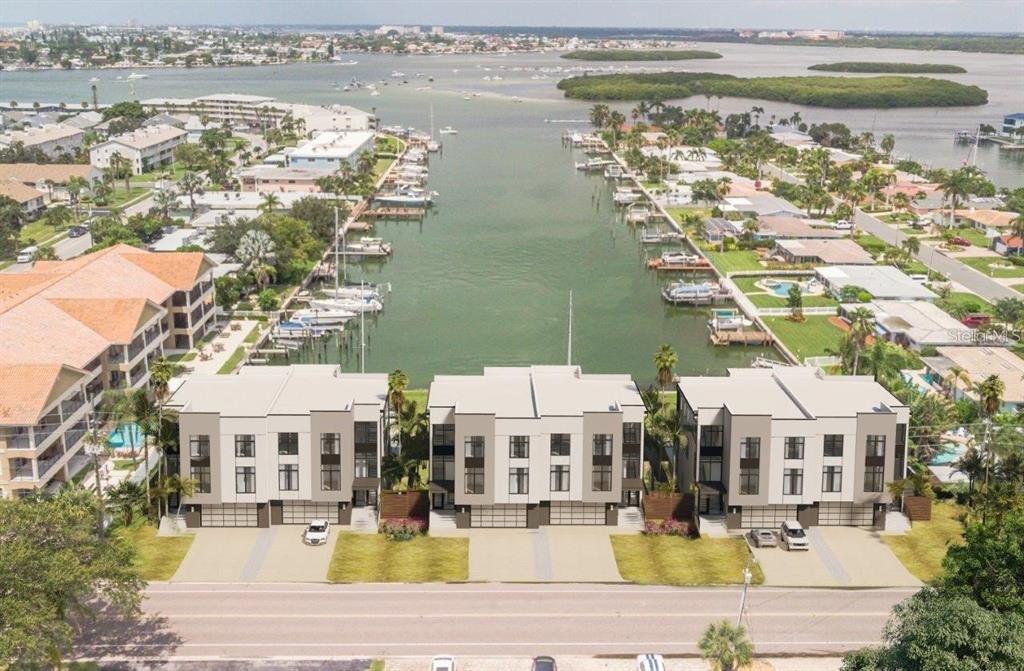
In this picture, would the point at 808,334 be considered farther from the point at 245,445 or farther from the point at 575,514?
the point at 245,445

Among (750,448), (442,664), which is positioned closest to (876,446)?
(750,448)

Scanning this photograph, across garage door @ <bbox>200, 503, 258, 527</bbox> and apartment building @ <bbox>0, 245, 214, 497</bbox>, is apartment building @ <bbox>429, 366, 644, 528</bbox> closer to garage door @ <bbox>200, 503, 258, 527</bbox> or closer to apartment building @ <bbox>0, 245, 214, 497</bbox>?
garage door @ <bbox>200, 503, 258, 527</bbox>

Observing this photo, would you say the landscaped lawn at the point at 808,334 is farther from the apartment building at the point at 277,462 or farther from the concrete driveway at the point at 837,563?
the apartment building at the point at 277,462

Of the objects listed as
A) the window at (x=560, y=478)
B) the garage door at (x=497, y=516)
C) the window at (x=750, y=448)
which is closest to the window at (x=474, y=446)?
the garage door at (x=497, y=516)

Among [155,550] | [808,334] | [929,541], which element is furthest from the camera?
[808,334]

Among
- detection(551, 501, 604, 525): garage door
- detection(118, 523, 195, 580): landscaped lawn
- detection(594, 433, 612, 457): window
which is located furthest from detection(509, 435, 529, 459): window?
detection(118, 523, 195, 580): landscaped lawn

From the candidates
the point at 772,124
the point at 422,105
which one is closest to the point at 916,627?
the point at 772,124

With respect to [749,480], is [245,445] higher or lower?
higher
